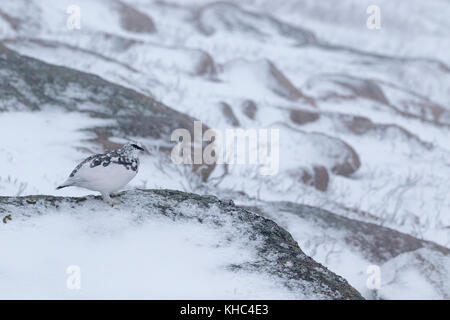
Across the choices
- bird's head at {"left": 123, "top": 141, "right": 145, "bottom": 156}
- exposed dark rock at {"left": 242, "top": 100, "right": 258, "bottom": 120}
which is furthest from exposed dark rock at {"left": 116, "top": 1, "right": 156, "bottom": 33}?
bird's head at {"left": 123, "top": 141, "right": 145, "bottom": 156}

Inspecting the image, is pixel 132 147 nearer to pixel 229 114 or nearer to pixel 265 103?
pixel 229 114

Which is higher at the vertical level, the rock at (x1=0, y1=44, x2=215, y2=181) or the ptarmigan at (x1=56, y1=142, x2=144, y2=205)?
the rock at (x1=0, y1=44, x2=215, y2=181)

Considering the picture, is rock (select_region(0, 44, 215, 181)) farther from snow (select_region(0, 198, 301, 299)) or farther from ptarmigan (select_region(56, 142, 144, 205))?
snow (select_region(0, 198, 301, 299))

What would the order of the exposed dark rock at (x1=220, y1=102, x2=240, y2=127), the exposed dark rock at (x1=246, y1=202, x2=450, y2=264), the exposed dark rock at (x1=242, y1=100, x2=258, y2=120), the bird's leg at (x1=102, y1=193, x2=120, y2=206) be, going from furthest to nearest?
the exposed dark rock at (x1=242, y1=100, x2=258, y2=120), the exposed dark rock at (x1=220, y1=102, x2=240, y2=127), the exposed dark rock at (x1=246, y1=202, x2=450, y2=264), the bird's leg at (x1=102, y1=193, x2=120, y2=206)

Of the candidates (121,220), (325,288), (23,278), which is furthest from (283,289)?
(23,278)

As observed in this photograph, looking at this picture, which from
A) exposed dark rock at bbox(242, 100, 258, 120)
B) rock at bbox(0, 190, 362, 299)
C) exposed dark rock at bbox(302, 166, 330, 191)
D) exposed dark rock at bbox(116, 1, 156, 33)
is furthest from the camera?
exposed dark rock at bbox(116, 1, 156, 33)

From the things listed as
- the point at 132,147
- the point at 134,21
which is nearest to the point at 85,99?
the point at 132,147
